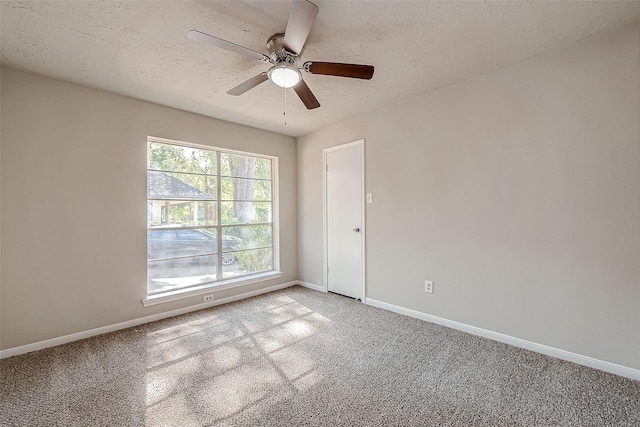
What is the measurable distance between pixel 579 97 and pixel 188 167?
12.6 ft

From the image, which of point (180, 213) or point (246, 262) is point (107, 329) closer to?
point (180, 213)

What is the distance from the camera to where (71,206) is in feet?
8.30

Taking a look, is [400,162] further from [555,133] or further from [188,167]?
[188,167]

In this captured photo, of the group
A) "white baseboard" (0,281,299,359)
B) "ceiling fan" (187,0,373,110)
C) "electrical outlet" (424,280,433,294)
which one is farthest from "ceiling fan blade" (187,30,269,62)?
"white baseboard" (0,281,299,359)

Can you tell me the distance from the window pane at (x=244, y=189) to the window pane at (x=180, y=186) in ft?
0.50

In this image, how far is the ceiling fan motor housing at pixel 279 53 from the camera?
187 cm

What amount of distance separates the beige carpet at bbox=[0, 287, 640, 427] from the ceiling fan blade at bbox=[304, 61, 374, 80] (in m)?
2.14

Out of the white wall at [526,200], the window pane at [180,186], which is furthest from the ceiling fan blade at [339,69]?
the window pane at [180,186]

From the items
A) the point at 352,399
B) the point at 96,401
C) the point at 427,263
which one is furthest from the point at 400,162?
the point at 96,401

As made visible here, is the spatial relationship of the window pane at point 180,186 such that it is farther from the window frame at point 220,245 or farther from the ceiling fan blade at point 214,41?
the ceiling fan blade at point 214,41

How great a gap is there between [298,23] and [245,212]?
283 cm

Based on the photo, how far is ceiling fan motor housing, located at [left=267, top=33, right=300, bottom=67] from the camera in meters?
1.87

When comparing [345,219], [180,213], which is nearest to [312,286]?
[345,219]

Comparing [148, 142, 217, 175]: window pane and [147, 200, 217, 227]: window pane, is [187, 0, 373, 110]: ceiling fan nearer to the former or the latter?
[148, 142, 217, 175]: window pane
